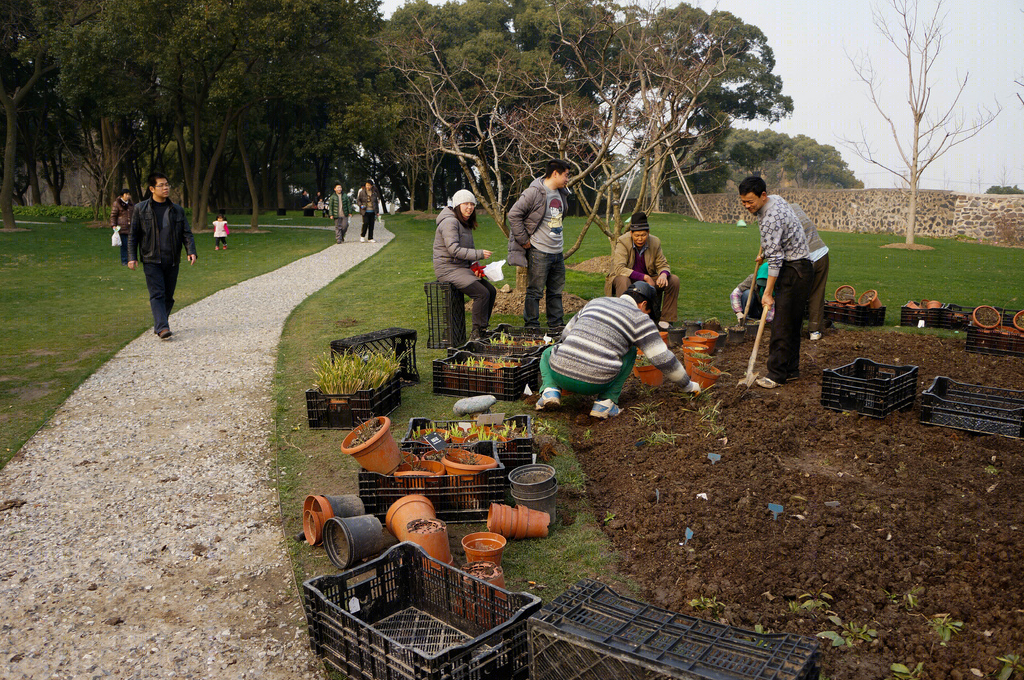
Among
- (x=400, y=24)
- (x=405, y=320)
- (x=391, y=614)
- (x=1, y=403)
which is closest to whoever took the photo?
(x=391, y=614)

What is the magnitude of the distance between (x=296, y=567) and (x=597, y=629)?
195 centimetres

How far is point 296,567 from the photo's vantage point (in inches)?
159

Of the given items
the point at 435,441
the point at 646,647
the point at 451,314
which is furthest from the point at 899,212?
the point at 646,647

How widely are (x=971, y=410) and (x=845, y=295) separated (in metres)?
5.03

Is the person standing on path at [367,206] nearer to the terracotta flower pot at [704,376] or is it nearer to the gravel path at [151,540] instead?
the gravel path at [151,540]

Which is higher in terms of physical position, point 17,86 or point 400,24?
point 400,24

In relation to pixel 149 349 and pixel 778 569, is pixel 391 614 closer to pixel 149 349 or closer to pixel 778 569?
pixel 778 569

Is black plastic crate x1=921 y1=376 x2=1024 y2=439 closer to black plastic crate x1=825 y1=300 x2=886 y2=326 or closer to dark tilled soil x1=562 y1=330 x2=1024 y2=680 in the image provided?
dark tilled soil x1=562 y1=330 x2=1024 y2=680

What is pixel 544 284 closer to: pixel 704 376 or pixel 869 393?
pixel 704 376

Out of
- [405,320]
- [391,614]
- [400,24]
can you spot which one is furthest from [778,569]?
[400,24]

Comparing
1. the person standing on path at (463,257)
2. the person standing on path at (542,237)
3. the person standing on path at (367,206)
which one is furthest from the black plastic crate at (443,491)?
the person standing on path at (367,206)

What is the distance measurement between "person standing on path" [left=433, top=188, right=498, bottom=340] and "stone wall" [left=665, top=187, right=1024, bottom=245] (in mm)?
19534

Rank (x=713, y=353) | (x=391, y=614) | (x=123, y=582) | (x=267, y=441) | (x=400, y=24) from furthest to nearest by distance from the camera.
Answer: (x=400, y=24) → (x=713, y=353) → (x=267, y=441) → (x=123, y=582) → (x=391, y=614)

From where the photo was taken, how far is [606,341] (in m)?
5.90
